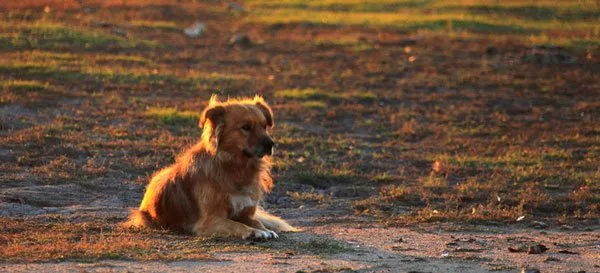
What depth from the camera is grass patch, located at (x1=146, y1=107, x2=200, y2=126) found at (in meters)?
17.0

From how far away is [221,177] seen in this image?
33.0 ft

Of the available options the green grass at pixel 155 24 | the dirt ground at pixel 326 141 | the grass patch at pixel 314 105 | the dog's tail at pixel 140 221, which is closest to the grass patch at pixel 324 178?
the dirt ground at pixel 326 141

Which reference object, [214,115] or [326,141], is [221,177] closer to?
[214,115]

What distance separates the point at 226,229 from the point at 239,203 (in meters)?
0.37

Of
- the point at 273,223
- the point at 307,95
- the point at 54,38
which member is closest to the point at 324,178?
the point at 273,223

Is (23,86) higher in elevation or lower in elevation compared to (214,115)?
higher

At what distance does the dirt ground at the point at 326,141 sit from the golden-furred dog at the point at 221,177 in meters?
0.27

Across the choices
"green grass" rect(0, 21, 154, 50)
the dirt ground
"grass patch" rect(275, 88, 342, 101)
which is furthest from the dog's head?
"green grass" rect(0, 21, 154, 50)

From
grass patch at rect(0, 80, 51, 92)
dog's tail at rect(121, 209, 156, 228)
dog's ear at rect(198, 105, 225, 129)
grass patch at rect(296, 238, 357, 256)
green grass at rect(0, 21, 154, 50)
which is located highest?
green grass at rect(0, 21, 154, 50)

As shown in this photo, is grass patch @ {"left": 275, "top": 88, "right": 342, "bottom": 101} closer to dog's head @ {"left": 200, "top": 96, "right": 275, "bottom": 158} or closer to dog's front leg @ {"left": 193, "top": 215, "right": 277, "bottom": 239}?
dog's head @ {"left": 200, "top": 96, "right": 275, "bottom": 158}

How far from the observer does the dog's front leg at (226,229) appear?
971 cm

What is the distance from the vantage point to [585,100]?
2145cm

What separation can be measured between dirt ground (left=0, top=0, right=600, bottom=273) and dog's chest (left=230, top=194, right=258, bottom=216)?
48 cm

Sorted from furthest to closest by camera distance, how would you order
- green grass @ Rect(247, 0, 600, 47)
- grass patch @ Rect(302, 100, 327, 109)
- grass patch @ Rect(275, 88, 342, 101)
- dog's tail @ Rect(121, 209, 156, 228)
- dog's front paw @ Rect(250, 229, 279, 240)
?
green grass @ Rect(247, 0, 600, 47) → grass patch @ Rect(275, 88, 342, 101) → grass patch @ Rect(302, 100, 327, 109) → dog's tail @ Rect(121, 209, 156, 228) → dog's front paw @ Rect(250, 229, 279, 240)
